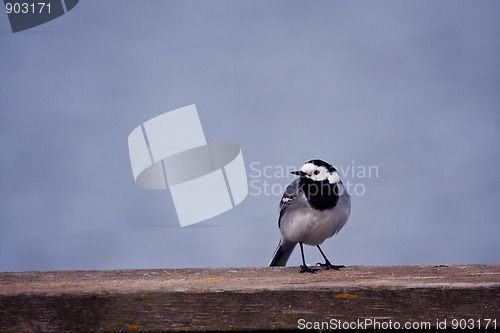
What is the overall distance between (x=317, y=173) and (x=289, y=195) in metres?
0.20

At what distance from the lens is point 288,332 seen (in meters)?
1.44

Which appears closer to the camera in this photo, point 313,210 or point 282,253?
point 313,210

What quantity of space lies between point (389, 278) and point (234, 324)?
0.41 metres

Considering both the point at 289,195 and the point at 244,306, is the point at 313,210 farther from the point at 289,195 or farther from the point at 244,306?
the point at 244,306

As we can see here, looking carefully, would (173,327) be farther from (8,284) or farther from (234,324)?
(8,284)

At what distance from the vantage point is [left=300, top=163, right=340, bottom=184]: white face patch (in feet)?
10.7

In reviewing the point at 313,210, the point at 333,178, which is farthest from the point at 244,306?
the point at 333,178

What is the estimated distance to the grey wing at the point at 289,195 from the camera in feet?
11.0

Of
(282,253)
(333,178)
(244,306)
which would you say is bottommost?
(282,253)

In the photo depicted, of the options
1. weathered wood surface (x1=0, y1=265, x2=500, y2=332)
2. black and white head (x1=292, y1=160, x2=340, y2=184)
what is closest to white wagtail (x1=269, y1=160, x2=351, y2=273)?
black and white head (x1=292, y1=160, x2=340, y2=184)

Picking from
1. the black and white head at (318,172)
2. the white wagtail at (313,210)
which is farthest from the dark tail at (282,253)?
the black and white head at (318,172)

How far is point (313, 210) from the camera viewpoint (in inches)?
125

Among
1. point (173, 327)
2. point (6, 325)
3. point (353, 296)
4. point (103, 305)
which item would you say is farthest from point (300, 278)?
point (6, 325)

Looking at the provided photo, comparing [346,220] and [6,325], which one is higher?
[6,325]
